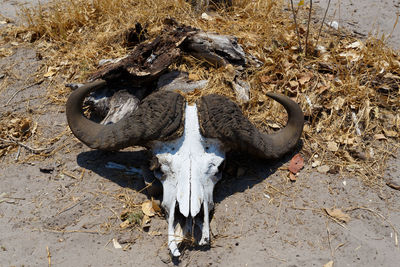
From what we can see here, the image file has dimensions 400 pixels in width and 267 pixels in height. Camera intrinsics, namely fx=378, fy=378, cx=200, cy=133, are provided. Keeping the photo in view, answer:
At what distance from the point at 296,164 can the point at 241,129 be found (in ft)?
2.99

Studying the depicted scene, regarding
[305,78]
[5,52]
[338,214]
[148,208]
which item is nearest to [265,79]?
[305,78]

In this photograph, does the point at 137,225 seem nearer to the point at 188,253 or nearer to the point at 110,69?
the point at 188,253

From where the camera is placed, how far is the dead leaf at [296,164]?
13.5ft

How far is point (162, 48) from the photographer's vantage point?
15.5 ft

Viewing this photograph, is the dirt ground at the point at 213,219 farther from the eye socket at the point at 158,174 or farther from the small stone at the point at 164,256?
the eye socket at the point at 158,174

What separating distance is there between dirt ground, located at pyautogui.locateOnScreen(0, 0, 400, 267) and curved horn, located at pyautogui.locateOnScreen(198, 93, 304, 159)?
14.1 inches

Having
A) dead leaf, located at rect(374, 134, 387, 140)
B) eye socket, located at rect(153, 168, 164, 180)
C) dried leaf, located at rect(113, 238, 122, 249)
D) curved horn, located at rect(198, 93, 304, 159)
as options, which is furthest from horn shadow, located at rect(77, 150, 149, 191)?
dead leaf, located at rect(374, 134, 387, 140)

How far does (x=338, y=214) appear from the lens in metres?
3.67

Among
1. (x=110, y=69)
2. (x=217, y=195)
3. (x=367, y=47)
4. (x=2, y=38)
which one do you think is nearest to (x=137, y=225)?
(x=217, y=195)

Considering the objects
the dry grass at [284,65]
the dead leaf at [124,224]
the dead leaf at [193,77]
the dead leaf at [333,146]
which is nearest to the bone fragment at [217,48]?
the dry grass at [284,65]

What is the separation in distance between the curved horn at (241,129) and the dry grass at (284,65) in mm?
511

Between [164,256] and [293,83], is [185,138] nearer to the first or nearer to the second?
[164,256]

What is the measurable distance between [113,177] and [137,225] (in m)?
0.70

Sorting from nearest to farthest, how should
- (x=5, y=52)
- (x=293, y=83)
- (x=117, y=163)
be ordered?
(x=117, y=163) < (x=293, y=83) < (x=5, y=52)
